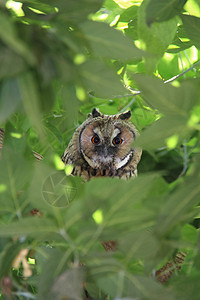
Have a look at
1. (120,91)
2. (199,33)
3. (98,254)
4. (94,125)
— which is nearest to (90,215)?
(98,254)

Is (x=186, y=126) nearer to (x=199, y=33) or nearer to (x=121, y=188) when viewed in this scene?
(x=121, y=188)

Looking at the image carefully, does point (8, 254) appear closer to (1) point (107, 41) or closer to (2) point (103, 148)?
(1) point (107, 41)

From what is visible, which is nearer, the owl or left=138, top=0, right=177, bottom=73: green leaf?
left=138, top=0, right=177, bottom=73: green leaf

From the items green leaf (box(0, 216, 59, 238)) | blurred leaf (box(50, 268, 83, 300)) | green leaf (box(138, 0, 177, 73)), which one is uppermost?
green leaf (box(138, 0, 177, 73))

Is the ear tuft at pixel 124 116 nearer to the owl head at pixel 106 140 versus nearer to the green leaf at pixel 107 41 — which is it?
the owl head at pixel 106 140

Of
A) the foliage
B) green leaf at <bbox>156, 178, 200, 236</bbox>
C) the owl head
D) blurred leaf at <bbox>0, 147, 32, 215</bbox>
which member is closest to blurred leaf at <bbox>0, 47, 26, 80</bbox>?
the foliage

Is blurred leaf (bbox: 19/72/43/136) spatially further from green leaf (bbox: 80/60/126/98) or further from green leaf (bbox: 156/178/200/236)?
green leaf (bbox: 156/178/200/236)

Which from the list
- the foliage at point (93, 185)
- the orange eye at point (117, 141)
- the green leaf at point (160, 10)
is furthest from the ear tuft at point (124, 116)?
the foliage at point (93, 185)

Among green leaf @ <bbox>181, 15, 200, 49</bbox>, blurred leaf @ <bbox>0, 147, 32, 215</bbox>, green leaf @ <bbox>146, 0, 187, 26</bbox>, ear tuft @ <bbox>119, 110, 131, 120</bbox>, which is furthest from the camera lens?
ear tuft @ <bbox>119, 110, 131, 120</bbox>
